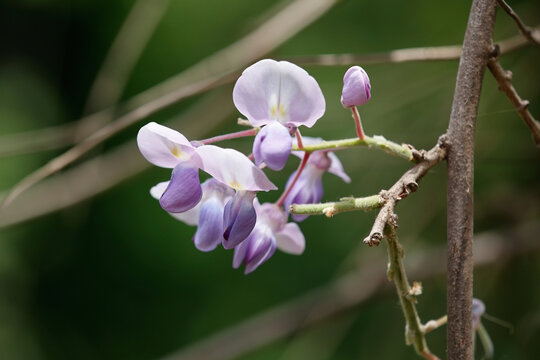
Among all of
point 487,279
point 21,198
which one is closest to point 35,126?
point 21,198

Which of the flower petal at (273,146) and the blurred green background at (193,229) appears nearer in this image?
the flower petal at (273,146)

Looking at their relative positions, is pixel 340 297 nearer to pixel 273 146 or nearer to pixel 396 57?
pixel 396 57

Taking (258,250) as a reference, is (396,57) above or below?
above

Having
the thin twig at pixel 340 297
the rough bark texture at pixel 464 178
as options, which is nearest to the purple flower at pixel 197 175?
the rough bark texture at pixel 464 178

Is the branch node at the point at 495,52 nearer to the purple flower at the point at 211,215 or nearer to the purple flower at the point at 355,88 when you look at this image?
the purple flower at the point at 355,88

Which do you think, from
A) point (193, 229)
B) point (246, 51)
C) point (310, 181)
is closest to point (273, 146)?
point (310, 181)
